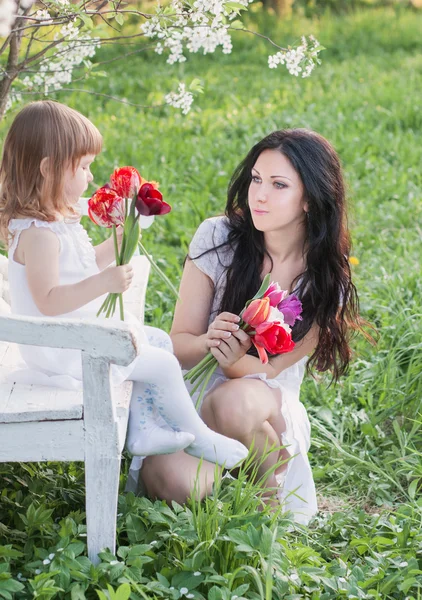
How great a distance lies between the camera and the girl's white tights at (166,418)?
218 centimetres

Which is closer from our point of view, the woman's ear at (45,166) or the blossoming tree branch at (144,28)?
the woman's ear at (45,166)

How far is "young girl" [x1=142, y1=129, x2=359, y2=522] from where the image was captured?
8.13ft

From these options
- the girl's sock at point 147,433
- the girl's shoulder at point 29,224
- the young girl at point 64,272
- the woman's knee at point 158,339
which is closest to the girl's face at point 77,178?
the young girl at point 64,272

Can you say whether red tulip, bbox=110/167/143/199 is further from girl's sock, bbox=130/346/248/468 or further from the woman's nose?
the woman's nose

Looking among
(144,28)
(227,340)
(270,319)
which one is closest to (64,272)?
(227,340)

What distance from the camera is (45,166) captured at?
7.48 feet

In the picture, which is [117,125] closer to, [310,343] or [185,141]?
[185,141]

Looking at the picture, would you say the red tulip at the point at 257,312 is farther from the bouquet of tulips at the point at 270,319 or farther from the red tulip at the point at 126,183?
the red tulip at the point at 126,183

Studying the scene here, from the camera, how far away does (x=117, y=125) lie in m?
5.82

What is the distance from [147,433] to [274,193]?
0.81 meters

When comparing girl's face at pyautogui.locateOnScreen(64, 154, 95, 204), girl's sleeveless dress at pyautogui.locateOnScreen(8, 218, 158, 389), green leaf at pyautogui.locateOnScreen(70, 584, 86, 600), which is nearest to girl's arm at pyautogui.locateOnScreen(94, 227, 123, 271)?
girl's sleeveless dress at pyautogui.locateOnScreen(8, 218, 158, 389)

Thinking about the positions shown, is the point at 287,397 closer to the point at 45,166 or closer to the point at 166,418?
the point at 166,418

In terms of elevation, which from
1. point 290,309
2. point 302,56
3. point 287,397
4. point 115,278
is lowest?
point 287,397

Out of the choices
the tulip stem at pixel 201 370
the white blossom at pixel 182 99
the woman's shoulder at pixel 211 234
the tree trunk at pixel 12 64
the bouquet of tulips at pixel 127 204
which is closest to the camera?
the bouquet of tulips at pixel 127 204
